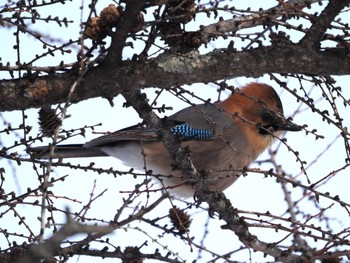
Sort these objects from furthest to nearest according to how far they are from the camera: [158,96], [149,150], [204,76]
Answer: [149,150] → [158,96] → [204,76]

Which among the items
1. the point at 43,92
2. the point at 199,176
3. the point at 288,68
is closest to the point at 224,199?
the point at 199,176

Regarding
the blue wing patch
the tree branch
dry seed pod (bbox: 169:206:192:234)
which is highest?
the blue wing patch

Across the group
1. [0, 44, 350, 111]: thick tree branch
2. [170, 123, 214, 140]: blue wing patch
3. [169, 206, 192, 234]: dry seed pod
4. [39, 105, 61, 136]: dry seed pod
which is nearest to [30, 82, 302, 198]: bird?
[170, 123, 214, 140]: blue wing patch

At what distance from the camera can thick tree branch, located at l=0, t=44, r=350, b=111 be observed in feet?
13.6

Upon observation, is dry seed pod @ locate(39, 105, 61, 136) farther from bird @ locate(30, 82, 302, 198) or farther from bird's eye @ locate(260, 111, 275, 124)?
bird's eye @ locate(260, 111, 275, 124)

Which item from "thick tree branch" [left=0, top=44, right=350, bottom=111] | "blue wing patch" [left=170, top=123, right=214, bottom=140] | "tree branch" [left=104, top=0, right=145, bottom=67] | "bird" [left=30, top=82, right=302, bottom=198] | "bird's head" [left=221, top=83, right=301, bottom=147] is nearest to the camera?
"tree branch" [left=104, top=0, right=145, bottom=67]

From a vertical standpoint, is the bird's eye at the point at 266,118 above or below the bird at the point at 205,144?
above

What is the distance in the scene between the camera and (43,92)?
13.6 feet

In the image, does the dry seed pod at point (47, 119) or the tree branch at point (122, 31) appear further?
the dry seed pod at point (47, 119)

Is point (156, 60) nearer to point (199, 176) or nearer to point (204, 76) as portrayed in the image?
point (204, 76)

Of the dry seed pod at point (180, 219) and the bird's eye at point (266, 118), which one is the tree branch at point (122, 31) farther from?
the bird's eye at point (266, 118)

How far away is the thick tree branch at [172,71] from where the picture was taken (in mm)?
4145

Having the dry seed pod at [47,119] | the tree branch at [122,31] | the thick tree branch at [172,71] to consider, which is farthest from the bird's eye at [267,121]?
the tree branch at [122,31]

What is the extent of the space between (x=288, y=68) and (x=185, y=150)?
1.19m
